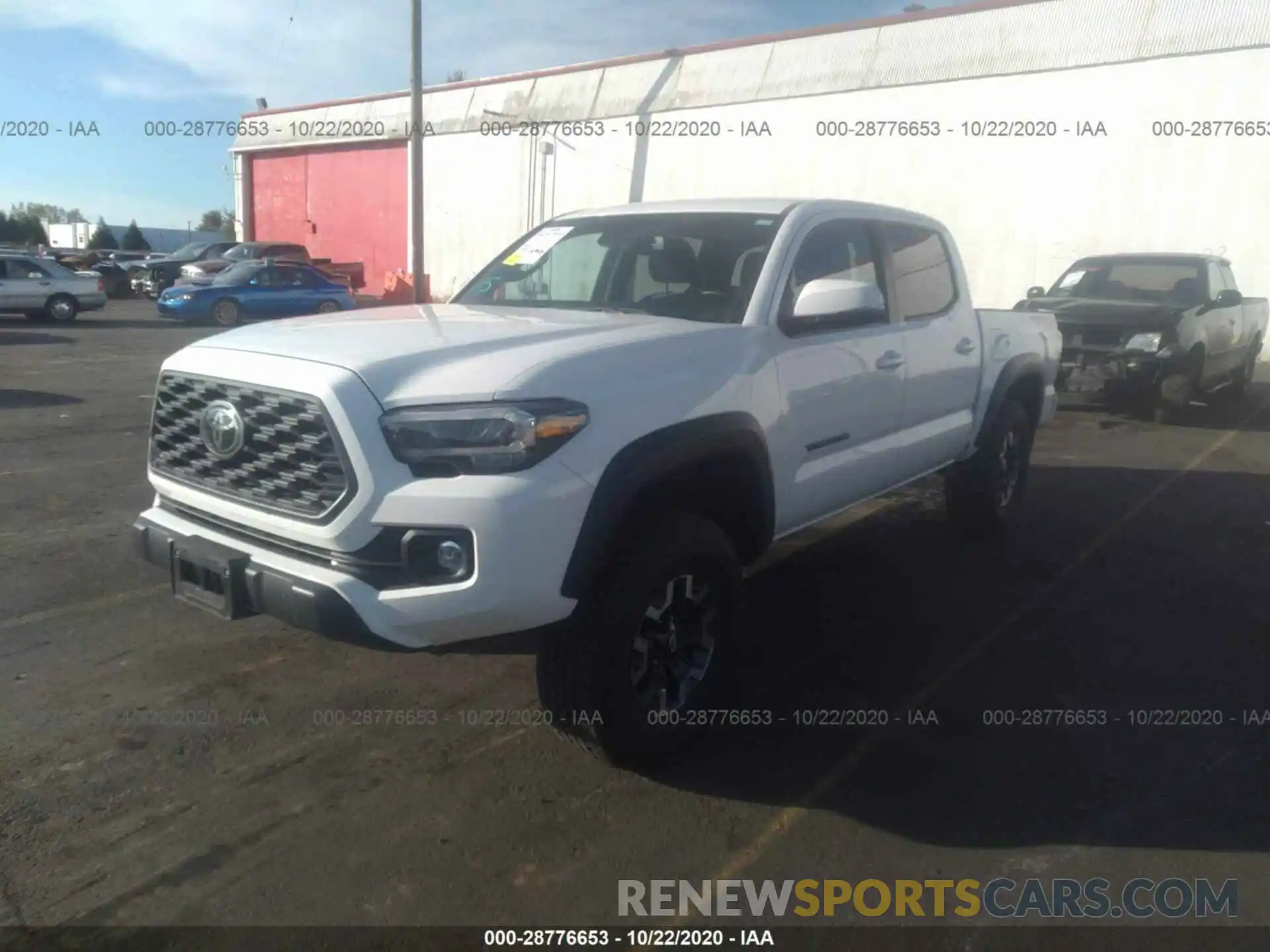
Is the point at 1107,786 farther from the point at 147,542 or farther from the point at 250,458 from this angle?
the point at 147,542

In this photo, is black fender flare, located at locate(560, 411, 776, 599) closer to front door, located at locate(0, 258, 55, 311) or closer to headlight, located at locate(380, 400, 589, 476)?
headlight, located at locate(380, 400, 589, 476)

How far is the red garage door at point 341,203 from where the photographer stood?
30812mm

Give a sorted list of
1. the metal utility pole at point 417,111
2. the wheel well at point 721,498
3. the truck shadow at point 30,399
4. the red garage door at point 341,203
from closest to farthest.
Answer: the wheel well at point 721,498, the truck shadow at point 30,399, the metal utility pole at point 417,111, the red garage door at point 341,203

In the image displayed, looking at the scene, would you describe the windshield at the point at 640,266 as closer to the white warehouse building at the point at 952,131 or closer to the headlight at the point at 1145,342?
the headlight at the point at 1145,342

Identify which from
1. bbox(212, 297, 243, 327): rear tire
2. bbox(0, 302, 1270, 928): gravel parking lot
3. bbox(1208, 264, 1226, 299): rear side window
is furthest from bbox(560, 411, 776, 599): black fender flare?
bbox(212, 297, 243, 327): rear tire

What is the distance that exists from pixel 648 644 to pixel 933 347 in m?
2.50

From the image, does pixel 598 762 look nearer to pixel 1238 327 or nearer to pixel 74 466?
A: pixel 74 466

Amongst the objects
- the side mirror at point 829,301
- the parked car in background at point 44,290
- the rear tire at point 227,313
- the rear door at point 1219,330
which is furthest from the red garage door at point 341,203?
the side mirror at point 829,301

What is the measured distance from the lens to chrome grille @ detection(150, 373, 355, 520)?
303 centimetres

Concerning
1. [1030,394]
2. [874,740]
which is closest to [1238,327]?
[1030,394]

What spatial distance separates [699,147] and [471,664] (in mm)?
20717

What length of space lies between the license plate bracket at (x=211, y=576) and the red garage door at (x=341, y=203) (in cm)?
2847

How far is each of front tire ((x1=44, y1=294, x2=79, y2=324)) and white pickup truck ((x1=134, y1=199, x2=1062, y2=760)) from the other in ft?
64.5

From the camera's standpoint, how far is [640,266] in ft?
14.7
